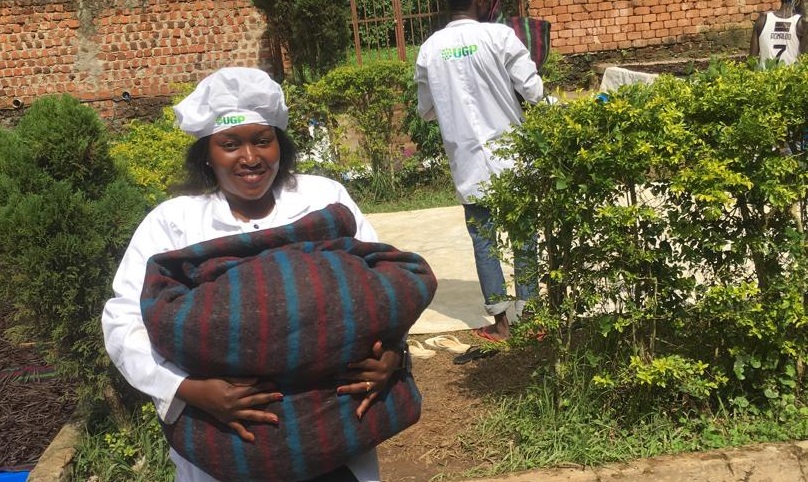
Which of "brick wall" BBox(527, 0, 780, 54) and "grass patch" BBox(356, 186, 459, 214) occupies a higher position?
"brick wall" BBox(527, 0, 780, 54)

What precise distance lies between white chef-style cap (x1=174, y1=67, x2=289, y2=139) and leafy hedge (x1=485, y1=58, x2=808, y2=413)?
4.76 ft

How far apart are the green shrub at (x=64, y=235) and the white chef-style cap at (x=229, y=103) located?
1458 millimetres

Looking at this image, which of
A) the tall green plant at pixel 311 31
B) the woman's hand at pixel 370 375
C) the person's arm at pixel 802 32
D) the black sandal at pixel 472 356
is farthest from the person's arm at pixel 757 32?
the tall green plant at pixel 311 31

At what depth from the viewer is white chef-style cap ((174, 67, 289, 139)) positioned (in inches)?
79.6

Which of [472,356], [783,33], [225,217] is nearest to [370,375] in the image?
[225,217]

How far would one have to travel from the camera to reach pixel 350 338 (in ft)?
5.79

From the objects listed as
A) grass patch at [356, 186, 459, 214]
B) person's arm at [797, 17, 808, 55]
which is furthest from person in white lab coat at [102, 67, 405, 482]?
grass patch at [356, 186, 459, 214]

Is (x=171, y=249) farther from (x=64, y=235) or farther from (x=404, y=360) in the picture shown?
(x=64, y=235)

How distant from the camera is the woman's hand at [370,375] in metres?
1.83

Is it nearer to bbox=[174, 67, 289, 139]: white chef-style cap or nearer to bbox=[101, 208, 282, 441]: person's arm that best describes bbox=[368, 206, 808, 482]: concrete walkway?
bbox=[101, 208, 282, 441]: person's arm

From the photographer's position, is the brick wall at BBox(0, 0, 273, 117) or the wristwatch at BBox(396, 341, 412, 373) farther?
the brick wall at BBox(0, 0, 273, 117)

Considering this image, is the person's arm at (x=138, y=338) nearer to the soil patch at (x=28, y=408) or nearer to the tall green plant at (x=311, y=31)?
the soil patch at (x=28, y=408)

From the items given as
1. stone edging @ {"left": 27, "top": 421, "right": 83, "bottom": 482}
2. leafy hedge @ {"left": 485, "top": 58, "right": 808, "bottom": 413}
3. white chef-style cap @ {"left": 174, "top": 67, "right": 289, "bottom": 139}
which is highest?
white chef-style cap @ {"left": 174, "top": 67, "right": 289, "bottom": 139}

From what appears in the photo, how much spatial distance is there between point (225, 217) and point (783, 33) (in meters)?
6.01
